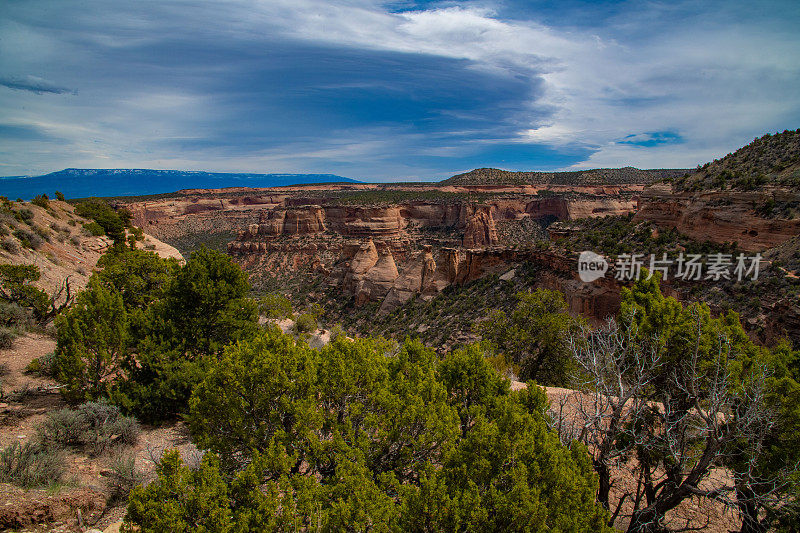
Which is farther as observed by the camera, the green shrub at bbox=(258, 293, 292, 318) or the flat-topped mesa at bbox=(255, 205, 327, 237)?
the flat-topped mesa at bbox=(255, 205, 327, 237)

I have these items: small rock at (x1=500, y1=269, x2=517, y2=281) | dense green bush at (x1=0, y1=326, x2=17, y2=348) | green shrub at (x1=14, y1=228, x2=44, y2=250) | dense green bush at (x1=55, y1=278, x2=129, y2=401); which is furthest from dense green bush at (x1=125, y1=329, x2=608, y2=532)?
green shrub at (x1=14, y1=228, x2=44, y2=250)

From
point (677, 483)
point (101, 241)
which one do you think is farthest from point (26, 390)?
point (101, 241)

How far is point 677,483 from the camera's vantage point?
812 centimetres

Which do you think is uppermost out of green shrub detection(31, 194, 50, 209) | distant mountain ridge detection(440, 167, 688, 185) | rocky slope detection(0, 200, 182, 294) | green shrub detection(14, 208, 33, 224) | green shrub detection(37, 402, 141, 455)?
distant mountain ridge detection(440, 167, 688, 185)

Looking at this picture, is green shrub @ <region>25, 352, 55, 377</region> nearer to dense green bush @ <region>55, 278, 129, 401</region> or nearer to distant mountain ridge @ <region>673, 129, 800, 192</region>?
dense green bush @ <region>55, 278, 129, 401</region>

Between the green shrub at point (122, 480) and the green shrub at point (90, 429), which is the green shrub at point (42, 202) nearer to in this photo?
the green shrub at point (90, 429)

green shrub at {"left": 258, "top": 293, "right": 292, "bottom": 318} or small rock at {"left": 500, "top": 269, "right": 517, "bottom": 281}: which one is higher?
small rock at {"left": 500, "top": 269, "right": 517, "bottom": 281}

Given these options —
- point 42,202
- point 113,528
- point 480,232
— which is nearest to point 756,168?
point 113,528

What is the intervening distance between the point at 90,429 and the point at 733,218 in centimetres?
3546

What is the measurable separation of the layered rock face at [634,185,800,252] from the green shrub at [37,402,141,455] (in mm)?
33808

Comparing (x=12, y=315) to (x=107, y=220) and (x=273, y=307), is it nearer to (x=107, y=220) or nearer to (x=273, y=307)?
(x=273, y=307)

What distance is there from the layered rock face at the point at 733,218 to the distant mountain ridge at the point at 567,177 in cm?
7956

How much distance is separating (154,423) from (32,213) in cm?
2878

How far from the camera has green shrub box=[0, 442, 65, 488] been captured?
7.45 meters
